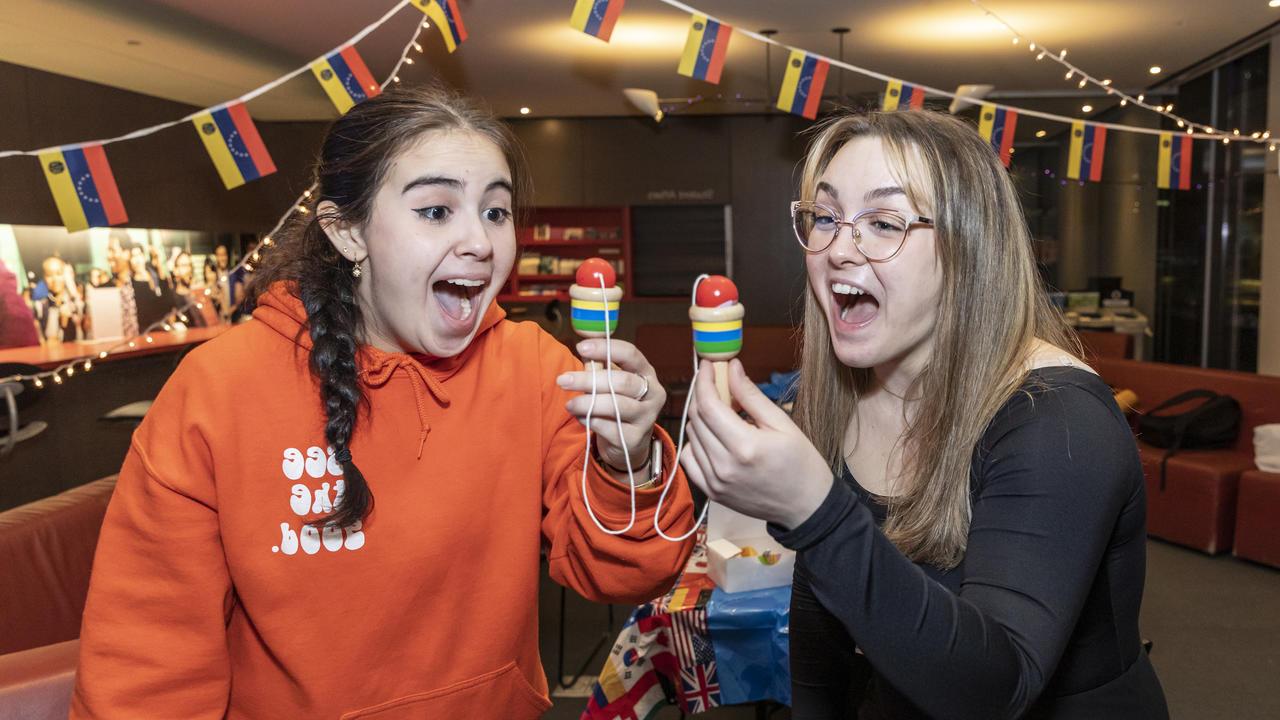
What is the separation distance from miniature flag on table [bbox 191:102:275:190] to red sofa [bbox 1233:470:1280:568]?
15.2 feet

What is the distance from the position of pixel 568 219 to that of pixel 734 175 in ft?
6.01

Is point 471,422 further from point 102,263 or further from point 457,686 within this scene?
point 102,263

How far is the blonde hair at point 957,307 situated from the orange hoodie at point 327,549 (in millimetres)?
327

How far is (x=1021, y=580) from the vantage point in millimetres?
967

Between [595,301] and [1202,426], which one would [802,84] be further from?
[595,301]

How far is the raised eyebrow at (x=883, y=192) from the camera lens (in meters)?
1.17

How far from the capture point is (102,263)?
657cm

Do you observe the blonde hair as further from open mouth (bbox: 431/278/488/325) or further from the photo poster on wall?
the photo poster on wall

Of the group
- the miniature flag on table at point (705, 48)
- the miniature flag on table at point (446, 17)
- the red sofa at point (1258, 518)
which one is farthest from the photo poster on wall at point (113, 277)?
the red sofa at point (1258, 518)

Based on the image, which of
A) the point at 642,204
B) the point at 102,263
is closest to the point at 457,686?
the point at 102,263

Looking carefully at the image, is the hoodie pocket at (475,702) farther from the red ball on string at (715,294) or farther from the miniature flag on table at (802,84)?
the miniature flag on table at (802,84)

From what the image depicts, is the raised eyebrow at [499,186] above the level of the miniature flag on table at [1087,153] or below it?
below

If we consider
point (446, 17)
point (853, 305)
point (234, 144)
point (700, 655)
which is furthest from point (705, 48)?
point (853, 305)

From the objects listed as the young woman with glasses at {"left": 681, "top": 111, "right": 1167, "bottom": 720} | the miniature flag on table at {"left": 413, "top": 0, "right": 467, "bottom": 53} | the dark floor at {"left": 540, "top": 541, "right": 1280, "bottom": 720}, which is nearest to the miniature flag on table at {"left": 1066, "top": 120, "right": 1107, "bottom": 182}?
the dark floor at {"left": 540, "top": 541, "right": 1280, "bottom": 720}
